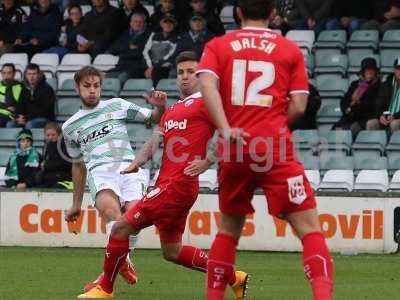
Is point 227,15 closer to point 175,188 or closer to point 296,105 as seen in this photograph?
point 175,188

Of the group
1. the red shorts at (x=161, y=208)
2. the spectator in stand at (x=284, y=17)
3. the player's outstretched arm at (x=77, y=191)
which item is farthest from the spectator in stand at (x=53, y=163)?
the red shorts at (x=161, y=208)

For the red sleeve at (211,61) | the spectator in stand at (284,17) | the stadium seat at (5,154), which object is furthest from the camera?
the spectator in stand at (284,17)

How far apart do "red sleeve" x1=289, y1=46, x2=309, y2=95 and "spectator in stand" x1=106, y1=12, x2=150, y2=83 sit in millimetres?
11854

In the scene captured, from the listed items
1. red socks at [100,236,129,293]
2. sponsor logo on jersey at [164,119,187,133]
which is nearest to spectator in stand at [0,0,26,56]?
sponsor logo on jersey at [164,119,187,133]

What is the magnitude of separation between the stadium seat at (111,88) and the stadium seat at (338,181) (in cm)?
399

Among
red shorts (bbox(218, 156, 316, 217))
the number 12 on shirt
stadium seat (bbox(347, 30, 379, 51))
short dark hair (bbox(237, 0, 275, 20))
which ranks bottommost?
red shorts (bbox(218, 156, 316, 217))

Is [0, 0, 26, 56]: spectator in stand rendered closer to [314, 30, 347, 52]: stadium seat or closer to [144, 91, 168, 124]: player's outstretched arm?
[314, 30, 347, 52]: stadium seat

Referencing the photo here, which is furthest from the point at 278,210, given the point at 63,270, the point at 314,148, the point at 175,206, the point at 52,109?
the point at 52,109

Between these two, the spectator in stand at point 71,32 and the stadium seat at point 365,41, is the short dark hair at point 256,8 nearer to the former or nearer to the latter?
the stadium seat at point 365,41

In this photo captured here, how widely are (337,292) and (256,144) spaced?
302 centimetres

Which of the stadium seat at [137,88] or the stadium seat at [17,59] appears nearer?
the stadium seat at [137,88]

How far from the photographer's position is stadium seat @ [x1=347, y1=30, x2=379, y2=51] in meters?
19.0

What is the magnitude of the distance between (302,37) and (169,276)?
8.03m

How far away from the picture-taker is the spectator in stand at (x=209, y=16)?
64.4ft
